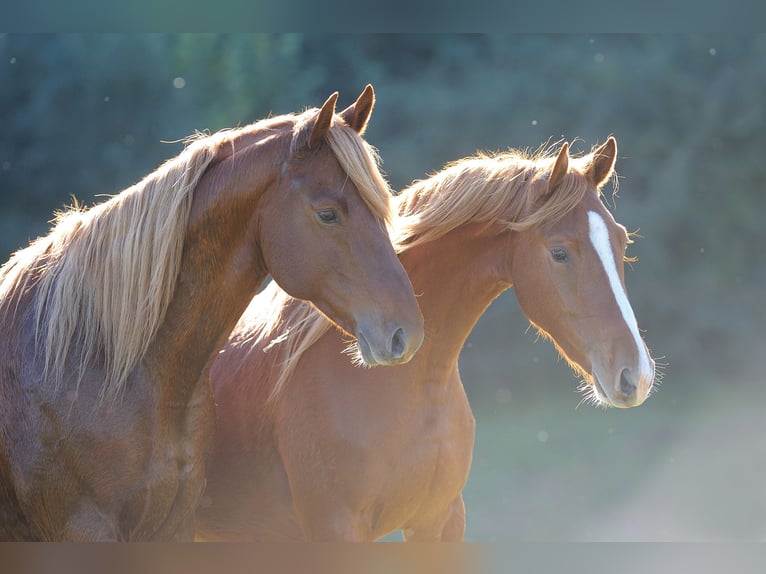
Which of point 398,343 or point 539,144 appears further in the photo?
point 539,144

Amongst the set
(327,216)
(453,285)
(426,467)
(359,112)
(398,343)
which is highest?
(359,112)

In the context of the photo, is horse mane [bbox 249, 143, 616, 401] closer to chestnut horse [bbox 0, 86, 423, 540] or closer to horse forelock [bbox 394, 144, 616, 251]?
horse forelock [bbox 394, 144, 616, 251]

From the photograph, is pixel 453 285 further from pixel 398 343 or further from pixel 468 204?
pixel 398 343

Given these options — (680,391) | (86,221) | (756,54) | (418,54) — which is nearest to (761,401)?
(680,391)

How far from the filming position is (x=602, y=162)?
2.29 m

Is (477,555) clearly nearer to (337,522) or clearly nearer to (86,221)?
(337,522)

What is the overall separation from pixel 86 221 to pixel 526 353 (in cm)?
368

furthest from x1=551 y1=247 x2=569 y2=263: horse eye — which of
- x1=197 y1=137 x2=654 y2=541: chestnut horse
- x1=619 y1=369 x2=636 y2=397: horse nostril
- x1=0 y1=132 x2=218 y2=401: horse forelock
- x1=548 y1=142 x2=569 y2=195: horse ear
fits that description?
x1=0 y1=132 x2=218 y2=401: horse forelock

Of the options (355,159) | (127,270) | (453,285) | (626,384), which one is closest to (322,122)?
(355,159)

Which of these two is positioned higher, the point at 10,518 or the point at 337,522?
the point at 10,518

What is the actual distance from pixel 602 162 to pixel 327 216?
77cm

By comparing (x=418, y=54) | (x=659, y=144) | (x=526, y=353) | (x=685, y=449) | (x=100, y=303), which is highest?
(x=100, y=303)

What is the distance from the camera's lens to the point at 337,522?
2.14m

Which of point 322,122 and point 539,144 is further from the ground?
point 322,122
